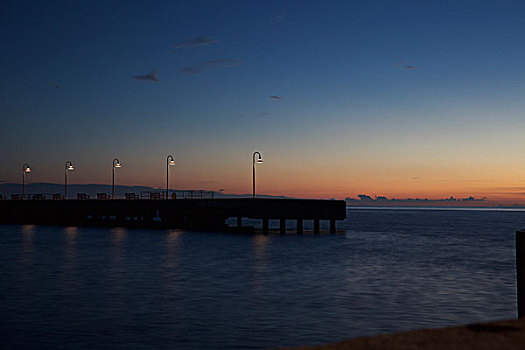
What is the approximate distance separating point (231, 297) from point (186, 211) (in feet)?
159

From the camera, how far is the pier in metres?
56.2

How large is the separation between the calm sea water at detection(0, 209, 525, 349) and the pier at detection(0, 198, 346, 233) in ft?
48.2

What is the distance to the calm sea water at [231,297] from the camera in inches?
598

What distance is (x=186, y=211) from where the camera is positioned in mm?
69312

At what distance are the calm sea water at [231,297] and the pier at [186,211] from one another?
48.2ft

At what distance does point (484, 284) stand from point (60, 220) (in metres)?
77.6

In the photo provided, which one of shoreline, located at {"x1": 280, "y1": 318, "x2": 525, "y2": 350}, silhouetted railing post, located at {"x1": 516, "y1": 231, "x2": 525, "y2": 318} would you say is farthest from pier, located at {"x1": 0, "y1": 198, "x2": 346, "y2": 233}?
shoreline, located at {"x1": 280, "y1": 318, "x2": 525, "y2": 350}

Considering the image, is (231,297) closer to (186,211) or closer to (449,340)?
(449,340)

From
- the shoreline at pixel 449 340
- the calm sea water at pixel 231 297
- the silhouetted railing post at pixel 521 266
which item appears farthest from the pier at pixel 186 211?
the shoreline at pixel 449 340

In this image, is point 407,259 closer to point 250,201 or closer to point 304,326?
point 250,201

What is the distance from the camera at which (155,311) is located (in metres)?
18.4

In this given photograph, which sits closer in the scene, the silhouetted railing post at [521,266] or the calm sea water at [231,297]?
the silhouetted railing post at [521,266]

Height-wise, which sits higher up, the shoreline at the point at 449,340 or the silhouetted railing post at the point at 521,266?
the silhouetted railing post at the point at 521,266

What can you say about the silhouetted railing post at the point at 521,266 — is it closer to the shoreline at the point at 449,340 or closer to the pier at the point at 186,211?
the shoreline at the point at 449,340
